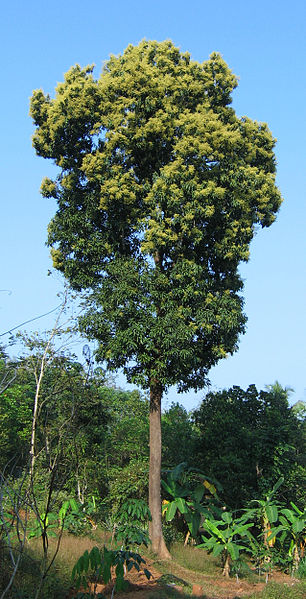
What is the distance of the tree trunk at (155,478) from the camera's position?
675 inches

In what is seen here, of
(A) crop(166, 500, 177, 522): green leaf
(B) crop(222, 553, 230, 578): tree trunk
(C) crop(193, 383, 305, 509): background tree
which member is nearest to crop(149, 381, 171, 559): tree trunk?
(A) crop(166, 500, 177, 522): green leaf

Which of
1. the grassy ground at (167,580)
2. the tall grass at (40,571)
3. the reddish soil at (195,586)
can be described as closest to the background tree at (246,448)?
the grassy ground at (167,580)

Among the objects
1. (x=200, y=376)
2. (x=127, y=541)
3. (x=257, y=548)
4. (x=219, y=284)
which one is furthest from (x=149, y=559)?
(x=219, y=284)

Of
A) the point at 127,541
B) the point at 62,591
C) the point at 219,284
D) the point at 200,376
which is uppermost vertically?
the point at 219,284

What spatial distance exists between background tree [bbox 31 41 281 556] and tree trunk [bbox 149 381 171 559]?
0.11 ft

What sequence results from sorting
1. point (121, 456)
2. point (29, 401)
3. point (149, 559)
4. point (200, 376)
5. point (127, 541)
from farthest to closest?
1. point (29, 401)
2. point (121, 456)
3. point (200, 376)
4. point (149, 559)
5. point (127, 541)

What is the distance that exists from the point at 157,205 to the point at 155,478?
8.37 m

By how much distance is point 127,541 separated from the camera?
485 inches

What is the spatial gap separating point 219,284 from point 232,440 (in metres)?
6.51

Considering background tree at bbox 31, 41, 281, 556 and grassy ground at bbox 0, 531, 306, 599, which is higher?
background tree at bbox 31, 41, 281, 556

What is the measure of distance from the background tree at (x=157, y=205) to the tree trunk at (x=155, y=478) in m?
0.03

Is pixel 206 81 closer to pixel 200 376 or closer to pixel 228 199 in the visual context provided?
pixel 228 199

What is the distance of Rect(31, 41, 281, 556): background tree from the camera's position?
17.4 metres

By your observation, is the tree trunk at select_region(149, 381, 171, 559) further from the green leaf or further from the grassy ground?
the green leaf
